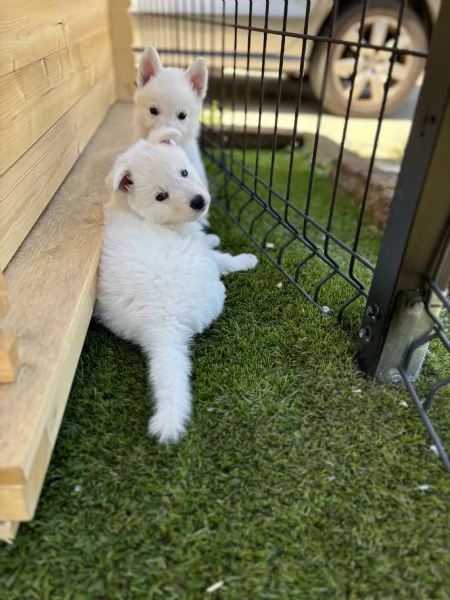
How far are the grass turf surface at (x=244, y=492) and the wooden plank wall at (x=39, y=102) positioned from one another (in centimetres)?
59

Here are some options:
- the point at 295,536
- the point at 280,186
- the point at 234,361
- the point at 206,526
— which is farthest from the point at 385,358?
the point at 280,186

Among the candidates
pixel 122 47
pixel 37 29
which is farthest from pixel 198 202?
pixel 122 47

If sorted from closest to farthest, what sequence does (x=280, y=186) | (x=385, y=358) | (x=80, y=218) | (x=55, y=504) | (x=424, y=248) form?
(x=55, y=504) → (x=424, y=248) → (x=385, y=358) → (x=80, y=218) → (x=280, y=186)

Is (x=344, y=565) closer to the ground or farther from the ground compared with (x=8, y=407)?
closer to the ground

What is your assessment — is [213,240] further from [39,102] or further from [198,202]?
[39,102]

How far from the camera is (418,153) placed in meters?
1.18

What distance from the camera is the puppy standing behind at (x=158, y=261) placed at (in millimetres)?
1521

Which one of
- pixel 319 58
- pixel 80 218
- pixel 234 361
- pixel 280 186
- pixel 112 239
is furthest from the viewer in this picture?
pixel 319 58

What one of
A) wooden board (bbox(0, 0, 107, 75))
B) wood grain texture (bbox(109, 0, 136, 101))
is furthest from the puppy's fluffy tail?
wood grain texture (bbox(109, 0, 136, 101))

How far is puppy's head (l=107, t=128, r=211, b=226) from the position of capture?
1.72 metres

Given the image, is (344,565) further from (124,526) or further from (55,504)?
(55,504)

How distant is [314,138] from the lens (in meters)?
2.74

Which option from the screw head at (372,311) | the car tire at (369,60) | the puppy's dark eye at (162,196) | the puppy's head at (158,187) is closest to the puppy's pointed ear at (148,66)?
the puppy's head at (158,187)

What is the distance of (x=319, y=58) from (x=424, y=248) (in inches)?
158
